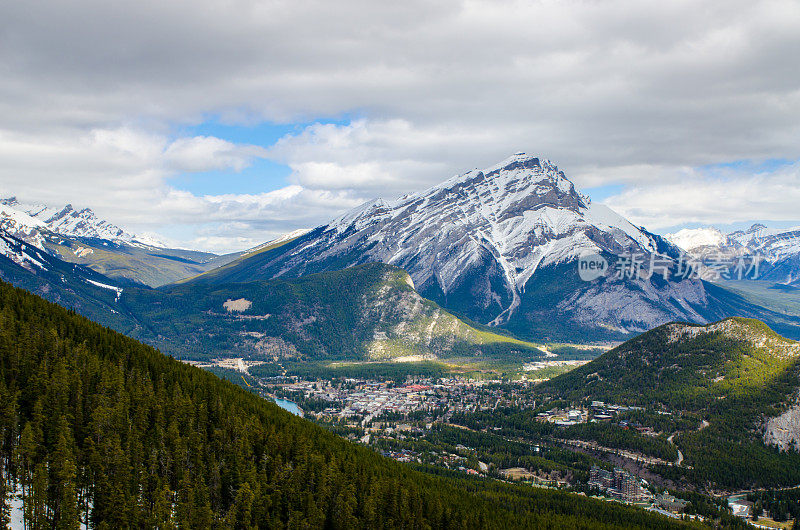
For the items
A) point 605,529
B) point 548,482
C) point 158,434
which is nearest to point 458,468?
point 548,482

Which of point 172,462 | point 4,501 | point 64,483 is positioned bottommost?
point 172,462

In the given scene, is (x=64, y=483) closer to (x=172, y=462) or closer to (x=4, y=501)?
(x=4, y=501)

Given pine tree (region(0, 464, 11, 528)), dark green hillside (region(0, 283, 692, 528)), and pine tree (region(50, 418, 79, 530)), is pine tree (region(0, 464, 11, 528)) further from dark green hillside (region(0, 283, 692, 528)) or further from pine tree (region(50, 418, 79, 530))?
pine tree (region(50, 418, 79, 530))

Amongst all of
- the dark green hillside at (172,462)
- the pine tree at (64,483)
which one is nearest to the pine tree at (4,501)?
the dark green hillside at (172,462)

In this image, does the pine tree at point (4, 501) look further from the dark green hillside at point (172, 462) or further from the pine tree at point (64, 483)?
the pine tree at point (64, 483)

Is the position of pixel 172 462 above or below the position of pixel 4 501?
below

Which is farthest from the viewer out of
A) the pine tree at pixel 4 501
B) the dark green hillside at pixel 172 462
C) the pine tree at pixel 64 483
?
the dark green hillside at pixel 172 462

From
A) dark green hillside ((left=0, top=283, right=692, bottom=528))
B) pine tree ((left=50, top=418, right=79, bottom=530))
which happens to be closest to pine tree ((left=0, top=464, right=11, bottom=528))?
dark green hillside ((left=0, top=283, right=692, bottom=528))

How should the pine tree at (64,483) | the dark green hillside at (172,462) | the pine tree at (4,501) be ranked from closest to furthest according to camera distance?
the pine tree at (4,501)
the pine tree at (64,483)
the dark green hillside at (172,462)

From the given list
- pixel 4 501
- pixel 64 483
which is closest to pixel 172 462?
pixel 64 483
